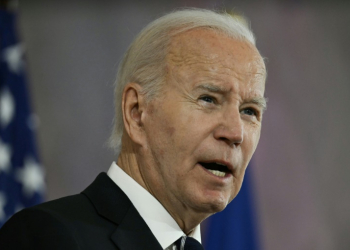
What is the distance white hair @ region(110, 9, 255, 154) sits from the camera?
2.17 metres

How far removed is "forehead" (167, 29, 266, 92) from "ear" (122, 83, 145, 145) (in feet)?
0.52

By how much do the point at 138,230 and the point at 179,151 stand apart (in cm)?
31

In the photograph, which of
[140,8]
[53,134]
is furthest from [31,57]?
[140,8]

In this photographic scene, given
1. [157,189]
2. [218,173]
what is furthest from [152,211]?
[218,173]

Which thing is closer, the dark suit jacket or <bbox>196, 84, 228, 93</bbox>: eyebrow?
the dark suit jacket

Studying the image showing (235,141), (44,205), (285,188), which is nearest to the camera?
(44,205)

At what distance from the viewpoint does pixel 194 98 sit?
207 cm

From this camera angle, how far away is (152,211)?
2055 mm

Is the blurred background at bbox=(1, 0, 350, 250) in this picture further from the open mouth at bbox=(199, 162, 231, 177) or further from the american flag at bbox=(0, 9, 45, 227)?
the open mouth at bbox=(199, 162, 231, 177)

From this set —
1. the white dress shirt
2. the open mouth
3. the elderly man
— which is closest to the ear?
the elderly man

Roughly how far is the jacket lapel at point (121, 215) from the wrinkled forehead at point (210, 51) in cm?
50

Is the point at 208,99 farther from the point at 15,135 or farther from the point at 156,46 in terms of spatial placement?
the point at 15,135

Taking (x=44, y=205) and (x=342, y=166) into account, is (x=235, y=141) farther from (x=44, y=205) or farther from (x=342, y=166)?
(x=342, y=166)

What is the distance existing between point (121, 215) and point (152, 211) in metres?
0.12
